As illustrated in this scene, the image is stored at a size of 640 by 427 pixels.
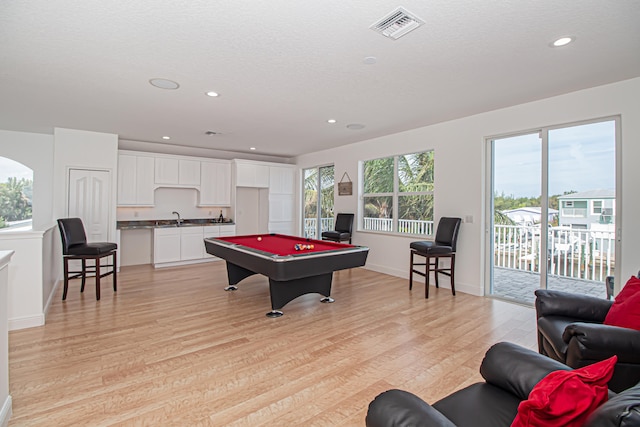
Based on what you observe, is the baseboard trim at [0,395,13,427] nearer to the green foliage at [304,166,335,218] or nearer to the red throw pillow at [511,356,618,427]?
the red throw pillow at [511,356,618,427]

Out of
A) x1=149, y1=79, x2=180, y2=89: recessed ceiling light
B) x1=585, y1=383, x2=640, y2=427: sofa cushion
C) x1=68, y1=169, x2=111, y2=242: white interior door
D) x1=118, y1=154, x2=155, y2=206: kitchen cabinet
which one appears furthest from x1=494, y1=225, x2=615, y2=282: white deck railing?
x1=68, y1=169, x2=111, y2=242: white interior door

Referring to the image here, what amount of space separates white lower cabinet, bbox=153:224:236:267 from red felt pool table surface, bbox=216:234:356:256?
2035 mm

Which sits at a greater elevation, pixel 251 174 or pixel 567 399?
pixel 251 174

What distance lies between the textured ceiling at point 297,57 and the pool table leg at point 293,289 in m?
2.16

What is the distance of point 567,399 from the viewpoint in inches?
33.9

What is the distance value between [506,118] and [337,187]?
3.43 m

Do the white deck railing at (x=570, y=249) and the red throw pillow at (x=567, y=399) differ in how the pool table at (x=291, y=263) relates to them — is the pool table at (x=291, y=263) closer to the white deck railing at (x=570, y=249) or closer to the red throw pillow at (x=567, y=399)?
the white deck railing at (x=570, y=249)

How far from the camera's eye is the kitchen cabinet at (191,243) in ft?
21.1

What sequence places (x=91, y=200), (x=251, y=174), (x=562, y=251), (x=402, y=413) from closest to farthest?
1. (x=402, y=413)
2. (x=562, y=251)
3. (x=91, y=200)
4. (x=251, y=174)

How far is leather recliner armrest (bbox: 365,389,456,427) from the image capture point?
101 centimetres

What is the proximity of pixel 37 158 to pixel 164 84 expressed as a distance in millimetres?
4129

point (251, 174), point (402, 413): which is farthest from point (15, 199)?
point (402, 413)

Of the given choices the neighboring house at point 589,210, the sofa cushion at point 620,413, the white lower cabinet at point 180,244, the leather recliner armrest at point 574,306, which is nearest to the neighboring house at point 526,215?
the neighboring house at point 589,210

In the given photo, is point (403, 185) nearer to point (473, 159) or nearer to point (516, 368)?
point (473, 159)
